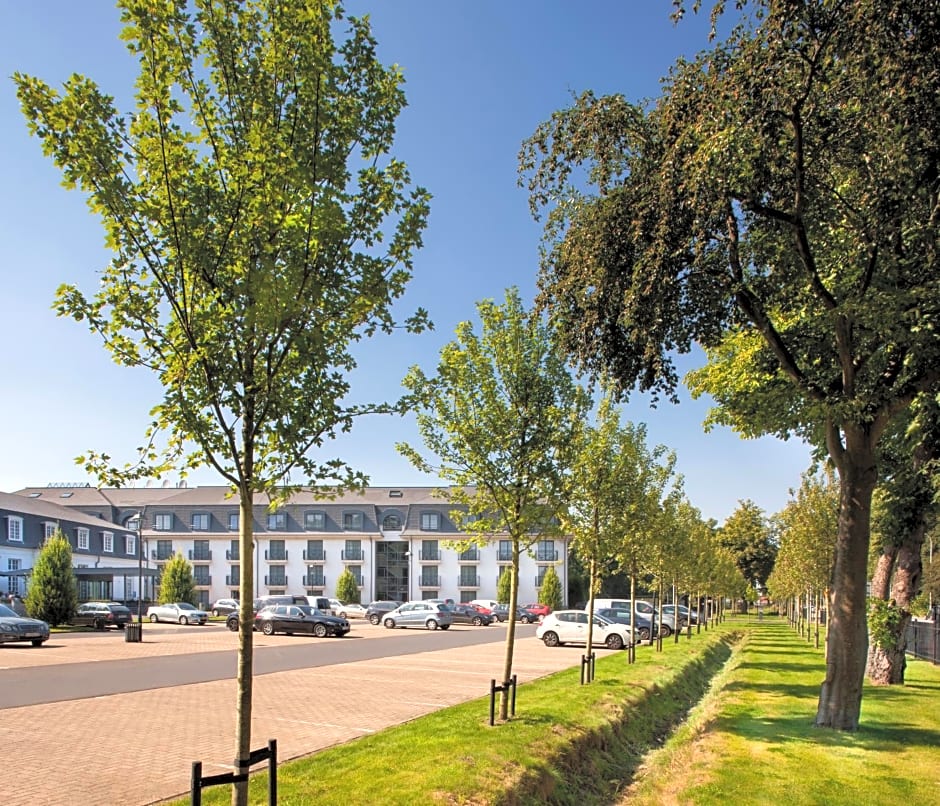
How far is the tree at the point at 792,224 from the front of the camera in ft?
30.4

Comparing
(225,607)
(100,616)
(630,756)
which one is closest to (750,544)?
(225,607)

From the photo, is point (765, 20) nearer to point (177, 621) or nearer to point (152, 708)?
point (152, 708)

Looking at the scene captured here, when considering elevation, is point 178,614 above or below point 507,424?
below

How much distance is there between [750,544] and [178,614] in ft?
190

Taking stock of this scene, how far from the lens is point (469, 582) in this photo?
2884 inches

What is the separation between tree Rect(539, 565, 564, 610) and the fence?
38009 mm

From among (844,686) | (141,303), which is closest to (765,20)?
(141,303)

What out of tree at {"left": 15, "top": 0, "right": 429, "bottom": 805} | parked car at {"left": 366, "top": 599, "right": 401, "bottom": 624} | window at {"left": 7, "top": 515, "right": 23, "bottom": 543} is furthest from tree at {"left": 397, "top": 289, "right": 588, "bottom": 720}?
window at {"left": 7, "top": 515, "right": 23, "bottom": 543}

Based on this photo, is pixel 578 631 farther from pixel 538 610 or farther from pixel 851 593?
pixel 538 610

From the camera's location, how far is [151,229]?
5.83 meters

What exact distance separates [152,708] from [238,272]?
35.4 feet

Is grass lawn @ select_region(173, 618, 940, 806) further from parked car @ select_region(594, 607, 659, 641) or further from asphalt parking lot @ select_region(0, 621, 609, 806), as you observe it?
parked car @ select_region(594, 607, 659, 641)

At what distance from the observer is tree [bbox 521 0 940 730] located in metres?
9.26

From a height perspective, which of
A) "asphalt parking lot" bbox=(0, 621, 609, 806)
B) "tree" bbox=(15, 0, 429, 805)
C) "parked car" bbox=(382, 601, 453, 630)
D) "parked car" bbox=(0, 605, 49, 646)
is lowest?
"parked car" bbox=(382, 601, 453, 630)
